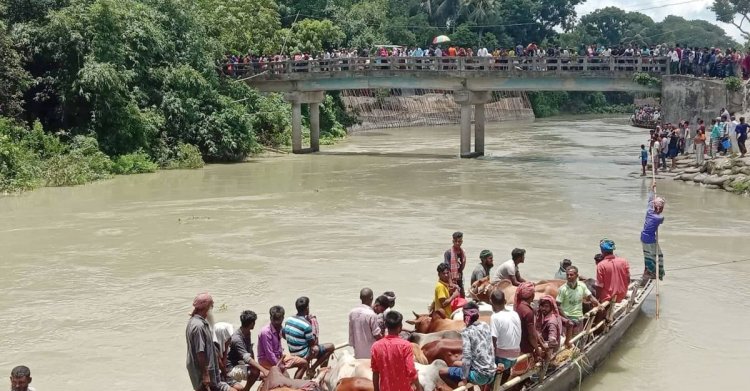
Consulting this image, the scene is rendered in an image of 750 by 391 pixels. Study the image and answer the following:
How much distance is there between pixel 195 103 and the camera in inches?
1326

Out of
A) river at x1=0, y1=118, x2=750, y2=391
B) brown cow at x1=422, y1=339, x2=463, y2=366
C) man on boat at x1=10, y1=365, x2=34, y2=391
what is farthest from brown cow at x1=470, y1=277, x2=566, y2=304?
man on boat at x1=10, y1=365, x2=34, y2=391

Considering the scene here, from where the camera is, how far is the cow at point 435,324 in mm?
9117

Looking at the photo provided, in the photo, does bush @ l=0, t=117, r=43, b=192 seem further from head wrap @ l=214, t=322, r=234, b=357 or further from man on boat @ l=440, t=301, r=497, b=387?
man on boat @ l=440, t=301, r=497, b=387

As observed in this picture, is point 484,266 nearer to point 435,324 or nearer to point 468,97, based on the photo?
point 435,324

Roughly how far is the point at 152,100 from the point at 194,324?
91.8 feet

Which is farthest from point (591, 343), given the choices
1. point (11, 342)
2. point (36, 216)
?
point (36, 216)

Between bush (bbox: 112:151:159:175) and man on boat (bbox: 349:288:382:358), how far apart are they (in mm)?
23895

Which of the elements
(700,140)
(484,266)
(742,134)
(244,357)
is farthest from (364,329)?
(742,134)

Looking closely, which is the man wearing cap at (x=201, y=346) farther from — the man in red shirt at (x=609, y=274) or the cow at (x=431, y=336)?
the man in red shirt at (x=609, y=274)

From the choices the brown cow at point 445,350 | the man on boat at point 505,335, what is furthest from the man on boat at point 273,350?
the man on boat at point 505,335

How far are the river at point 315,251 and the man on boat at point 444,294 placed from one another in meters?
2.00

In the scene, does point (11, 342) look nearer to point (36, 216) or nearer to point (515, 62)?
point (36, 216)

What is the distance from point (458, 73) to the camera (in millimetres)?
35250

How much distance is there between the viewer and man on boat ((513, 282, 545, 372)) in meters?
8.20
